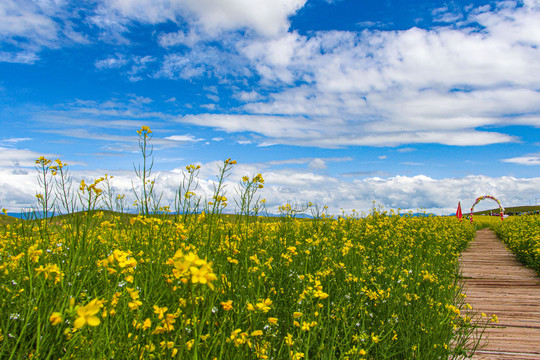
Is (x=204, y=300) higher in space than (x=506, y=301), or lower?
higher

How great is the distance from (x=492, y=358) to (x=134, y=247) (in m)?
3.65

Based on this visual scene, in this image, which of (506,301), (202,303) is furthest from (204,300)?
(506,301)

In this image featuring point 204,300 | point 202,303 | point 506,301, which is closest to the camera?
point 202,303

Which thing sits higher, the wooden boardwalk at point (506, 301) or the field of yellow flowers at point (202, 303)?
the field of yellow flowers at point (202, 303)

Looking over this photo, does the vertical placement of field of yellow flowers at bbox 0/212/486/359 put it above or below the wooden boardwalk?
above

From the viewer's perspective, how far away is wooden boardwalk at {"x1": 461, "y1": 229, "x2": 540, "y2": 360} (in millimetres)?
3211

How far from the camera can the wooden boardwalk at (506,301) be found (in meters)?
3.21

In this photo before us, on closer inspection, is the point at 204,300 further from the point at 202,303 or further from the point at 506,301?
the point at 506,301

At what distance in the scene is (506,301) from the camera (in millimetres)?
4746

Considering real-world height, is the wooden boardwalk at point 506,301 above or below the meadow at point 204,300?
below

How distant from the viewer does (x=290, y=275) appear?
2939 millimetres

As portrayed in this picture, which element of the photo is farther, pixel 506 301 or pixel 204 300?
pixel 506 301

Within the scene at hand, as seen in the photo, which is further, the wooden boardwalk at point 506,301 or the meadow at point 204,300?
the wooden boardwalk at point 506,301

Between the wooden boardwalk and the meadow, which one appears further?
the wooden boardwalk
